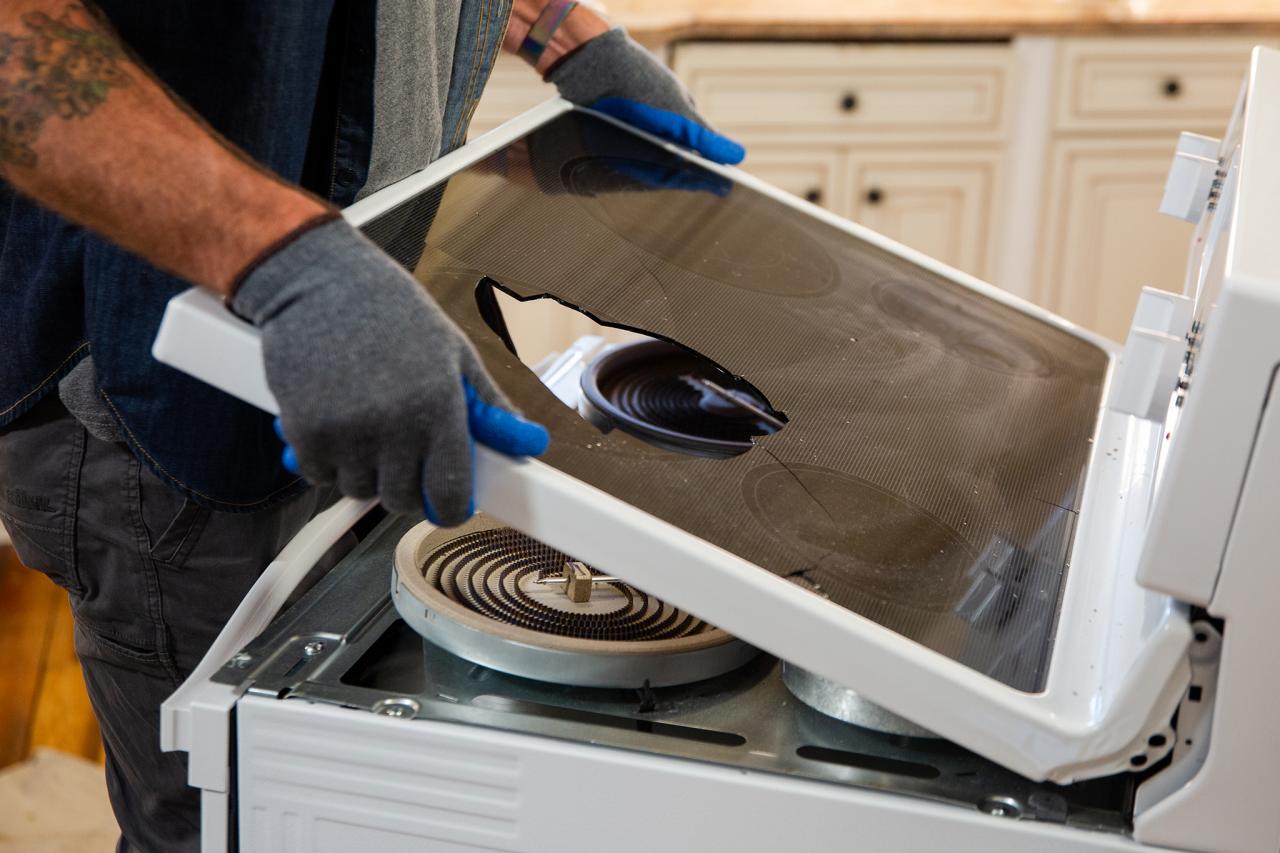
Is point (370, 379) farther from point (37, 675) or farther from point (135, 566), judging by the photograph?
point (37, 675)

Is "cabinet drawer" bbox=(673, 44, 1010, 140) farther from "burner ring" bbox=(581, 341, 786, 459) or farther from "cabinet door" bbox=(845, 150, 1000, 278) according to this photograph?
"burner ring" bbox=(581, 341, 786, 459)

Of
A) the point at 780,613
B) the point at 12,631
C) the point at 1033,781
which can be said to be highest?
the point at 780,613

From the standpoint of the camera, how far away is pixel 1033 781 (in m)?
0.79

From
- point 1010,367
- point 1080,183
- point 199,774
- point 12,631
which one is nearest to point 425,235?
point 199,774

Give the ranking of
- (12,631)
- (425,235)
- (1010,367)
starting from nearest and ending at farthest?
(425,235), (1010,367), (12,631)

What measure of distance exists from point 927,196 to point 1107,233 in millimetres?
430

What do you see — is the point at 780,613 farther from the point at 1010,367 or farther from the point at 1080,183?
the point at 1080,183

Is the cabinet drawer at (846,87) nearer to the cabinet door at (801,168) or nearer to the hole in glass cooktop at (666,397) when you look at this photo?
the cabinet door at (801,168)

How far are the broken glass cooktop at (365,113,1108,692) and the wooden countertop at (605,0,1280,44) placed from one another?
1531 mm

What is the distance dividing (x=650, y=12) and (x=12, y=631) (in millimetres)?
1738

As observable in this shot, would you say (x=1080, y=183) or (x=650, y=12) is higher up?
(x=650, y=12)

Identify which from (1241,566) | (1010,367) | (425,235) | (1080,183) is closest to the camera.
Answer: (1241,566)

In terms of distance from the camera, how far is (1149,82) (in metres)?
2.91

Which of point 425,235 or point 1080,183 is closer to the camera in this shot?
point 425,235
